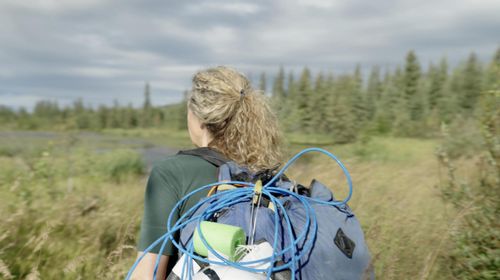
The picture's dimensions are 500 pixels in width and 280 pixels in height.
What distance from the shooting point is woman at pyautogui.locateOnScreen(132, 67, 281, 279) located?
1654mm

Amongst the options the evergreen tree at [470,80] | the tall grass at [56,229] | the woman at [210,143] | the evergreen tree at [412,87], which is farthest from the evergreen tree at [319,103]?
the woman at [210,143]

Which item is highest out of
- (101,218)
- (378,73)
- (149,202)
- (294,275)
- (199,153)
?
(378,73)

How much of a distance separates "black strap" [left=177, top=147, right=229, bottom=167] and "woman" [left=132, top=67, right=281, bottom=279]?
20 mm

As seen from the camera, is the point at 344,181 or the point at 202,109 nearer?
the point at 202,109

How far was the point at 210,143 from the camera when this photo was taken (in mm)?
1840

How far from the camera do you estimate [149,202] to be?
65.9 inches

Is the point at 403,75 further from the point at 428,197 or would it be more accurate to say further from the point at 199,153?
the point at 199,153

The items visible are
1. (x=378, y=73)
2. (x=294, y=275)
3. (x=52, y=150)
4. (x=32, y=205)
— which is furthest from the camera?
(x=378, y=73)

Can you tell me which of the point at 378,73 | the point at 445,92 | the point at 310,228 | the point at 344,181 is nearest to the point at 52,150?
the point at 344,181

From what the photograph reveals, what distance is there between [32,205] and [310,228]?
3.76m

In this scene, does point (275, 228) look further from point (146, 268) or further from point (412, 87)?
point (412, 87)

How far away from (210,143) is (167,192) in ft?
1.07

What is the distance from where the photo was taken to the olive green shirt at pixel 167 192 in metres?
1.65

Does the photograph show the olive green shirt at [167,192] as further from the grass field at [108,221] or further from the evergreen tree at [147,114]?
the evergreen tree at [147,114]
